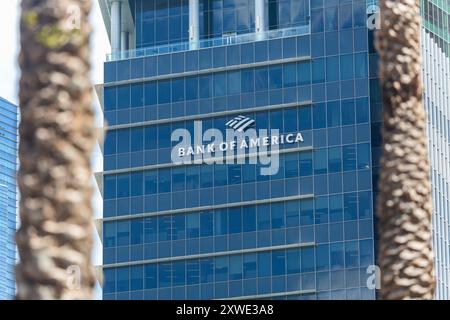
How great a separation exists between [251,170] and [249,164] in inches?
20.8

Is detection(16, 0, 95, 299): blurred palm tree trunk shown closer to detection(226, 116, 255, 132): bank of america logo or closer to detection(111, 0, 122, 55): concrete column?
detection(226, 116, 255, 132): bank of america logo

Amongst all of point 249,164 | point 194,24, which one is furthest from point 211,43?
point 249,164

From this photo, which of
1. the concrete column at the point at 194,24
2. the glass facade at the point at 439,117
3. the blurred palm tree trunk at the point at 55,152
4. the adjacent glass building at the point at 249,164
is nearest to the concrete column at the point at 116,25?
the adjacent glass building at the point at 249,164

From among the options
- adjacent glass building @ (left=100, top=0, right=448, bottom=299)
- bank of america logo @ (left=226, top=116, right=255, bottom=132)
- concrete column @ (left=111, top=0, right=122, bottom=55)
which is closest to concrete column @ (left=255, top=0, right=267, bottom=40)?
adjacent glass building @ (left=100, top=0, right=448, bottom=299)

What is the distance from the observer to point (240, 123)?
137m

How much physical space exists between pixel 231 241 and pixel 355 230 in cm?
990

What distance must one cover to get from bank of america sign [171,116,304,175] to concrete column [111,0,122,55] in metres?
10.9

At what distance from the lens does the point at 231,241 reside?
442ft

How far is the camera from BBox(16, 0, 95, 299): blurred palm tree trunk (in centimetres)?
2844

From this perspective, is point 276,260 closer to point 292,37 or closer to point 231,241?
point 231,241
